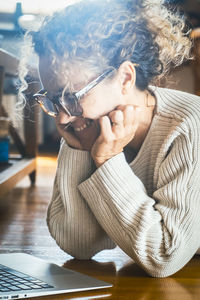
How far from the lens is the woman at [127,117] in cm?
97

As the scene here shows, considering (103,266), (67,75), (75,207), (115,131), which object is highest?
(67,75)

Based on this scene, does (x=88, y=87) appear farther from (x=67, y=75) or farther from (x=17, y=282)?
(x=17, y=282)

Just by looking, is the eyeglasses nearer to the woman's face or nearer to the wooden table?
the woman's face

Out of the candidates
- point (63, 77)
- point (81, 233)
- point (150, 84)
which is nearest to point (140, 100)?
point (150, 84)

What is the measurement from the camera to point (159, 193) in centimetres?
100

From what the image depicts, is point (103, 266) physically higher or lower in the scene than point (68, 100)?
lower

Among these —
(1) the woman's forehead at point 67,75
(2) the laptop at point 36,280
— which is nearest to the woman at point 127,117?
(1) the woman's forehead at point 67,75

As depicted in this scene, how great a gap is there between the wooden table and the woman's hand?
245mm

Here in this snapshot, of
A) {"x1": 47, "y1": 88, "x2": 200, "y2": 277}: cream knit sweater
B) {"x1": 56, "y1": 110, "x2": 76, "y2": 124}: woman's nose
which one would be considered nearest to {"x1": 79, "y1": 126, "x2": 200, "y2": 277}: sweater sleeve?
{"x1": 47, "y1": 88, "x2": 200, "y2": 277}: cream knit sweater

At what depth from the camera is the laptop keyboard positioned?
831 millimetres

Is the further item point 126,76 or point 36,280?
point 126,76

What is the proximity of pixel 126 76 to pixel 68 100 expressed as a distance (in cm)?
13

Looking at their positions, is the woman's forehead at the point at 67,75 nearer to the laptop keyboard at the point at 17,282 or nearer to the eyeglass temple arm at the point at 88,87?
the eyeglass temple arm at the point at 88,87

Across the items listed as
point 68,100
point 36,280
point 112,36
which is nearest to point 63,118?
point 68,100
